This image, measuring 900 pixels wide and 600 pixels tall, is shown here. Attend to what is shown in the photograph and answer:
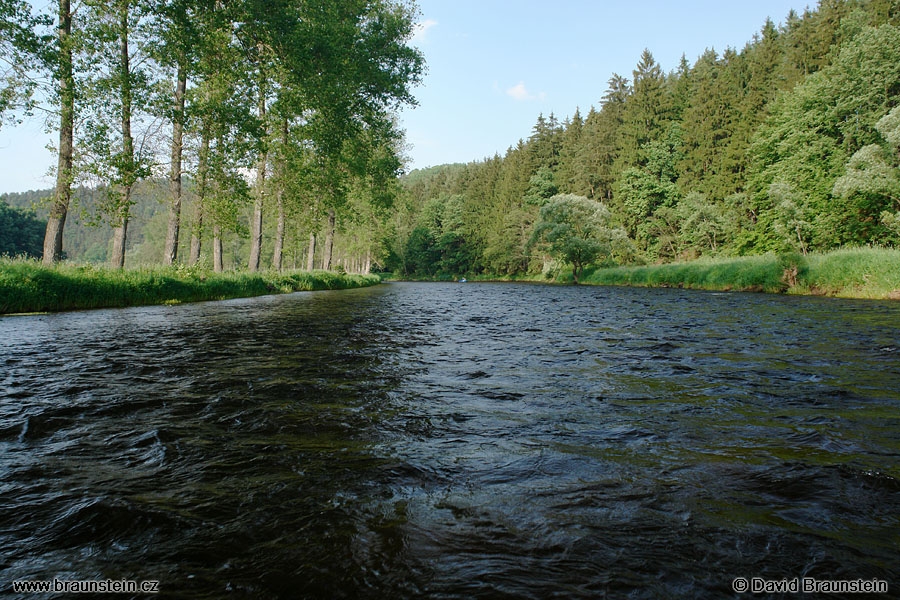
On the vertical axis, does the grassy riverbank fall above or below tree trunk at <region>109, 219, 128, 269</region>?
below

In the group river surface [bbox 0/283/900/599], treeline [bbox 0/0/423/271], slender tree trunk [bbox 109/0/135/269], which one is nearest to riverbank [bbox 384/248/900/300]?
river surface [bbox 0/283/900/599]

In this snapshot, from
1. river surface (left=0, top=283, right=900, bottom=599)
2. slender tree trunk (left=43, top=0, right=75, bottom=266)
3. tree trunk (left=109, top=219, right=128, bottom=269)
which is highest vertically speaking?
slender tree trunk (left=43, top=0, right=75, bottom=266)

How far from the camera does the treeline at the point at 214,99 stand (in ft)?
50.3

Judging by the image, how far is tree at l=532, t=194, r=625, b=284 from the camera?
49203mm

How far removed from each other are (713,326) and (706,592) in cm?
1094

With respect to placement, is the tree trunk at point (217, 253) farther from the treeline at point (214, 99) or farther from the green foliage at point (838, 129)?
the green foliage at point (838, 129)

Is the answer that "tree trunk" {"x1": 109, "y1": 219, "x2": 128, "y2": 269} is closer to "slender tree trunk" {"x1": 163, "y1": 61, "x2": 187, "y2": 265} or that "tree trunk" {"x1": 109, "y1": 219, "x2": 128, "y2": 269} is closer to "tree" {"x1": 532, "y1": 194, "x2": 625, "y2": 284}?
"slender tree trunk" {"x1": 163, "y1": 61, "x2": 187, "y2": 265}

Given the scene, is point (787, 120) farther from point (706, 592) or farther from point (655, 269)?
point (706, 592)

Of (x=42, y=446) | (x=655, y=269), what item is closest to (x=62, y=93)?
(x=42, y=446)

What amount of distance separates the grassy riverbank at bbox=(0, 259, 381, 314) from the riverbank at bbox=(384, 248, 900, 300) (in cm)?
2788

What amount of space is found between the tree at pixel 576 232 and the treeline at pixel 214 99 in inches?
862

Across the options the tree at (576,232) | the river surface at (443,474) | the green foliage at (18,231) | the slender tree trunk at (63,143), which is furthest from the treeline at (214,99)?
the green foliage at (18,231)

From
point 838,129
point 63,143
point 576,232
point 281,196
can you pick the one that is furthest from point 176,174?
point 838,129

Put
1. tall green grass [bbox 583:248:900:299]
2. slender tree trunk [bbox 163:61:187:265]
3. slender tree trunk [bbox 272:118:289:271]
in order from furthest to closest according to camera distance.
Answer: slender tree trunk [bbox 272:118:289:271], tall green grass [bbox 583:248:900:299], slender tree trunk [bbox 163:61:187:265]
